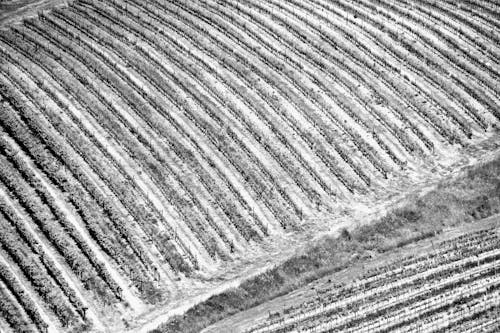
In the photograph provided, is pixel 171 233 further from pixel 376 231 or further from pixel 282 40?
pixel 282 40

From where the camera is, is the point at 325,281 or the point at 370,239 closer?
the point at 325,281

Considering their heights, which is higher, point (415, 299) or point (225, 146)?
point (225, 146)

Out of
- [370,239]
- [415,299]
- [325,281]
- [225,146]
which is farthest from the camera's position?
[225,146]

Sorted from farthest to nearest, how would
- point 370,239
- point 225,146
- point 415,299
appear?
point 225,146
point 370,239
point 415,299

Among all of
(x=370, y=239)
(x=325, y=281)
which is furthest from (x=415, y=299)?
(x=370, y=239)

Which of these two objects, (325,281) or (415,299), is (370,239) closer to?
(325,281)

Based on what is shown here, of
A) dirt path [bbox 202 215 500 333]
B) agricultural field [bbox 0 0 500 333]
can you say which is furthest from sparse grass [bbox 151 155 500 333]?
agricultural field [bbox 0 0 500 333]

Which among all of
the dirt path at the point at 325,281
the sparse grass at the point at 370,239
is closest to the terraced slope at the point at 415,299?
the dirt path at the point at 325,281

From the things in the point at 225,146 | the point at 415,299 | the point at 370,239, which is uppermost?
the point at 225,146
